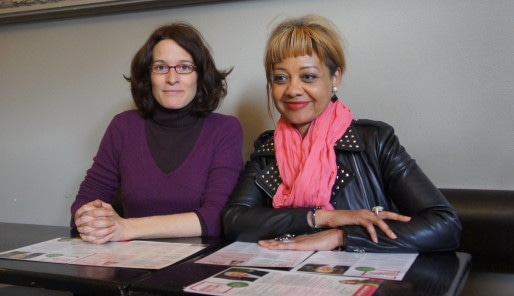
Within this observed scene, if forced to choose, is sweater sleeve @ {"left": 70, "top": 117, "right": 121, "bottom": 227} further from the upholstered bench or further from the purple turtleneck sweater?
the upholstered bench

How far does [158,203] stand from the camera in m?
1.82

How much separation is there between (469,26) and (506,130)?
1.27ft

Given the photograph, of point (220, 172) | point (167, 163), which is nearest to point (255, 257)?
point (220, 172)

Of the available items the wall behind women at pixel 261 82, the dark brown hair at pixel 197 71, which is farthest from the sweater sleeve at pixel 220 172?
the wall behind women at pixel 261 82

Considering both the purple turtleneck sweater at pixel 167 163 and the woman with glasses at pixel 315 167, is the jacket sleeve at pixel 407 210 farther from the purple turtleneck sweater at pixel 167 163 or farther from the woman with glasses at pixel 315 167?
the purple turtleneck sweater at pixel 167 163

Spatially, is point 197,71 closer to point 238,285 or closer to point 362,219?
point 362,219

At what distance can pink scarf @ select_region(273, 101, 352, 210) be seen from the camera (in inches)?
61.6

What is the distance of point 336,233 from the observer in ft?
4.54

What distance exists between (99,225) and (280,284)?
68 cm

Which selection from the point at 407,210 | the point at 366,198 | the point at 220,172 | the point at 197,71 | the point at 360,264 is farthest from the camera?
the point at 197,71

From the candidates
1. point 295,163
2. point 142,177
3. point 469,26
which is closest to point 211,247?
point 295,163

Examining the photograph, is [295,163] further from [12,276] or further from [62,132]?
[62,132]

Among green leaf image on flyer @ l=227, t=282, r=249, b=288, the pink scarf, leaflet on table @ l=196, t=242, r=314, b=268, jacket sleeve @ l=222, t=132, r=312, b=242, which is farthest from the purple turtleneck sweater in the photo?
green leaf image on flyer @ l=227, t=282, r=249, b=288

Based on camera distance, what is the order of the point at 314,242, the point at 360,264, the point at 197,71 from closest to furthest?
the point at 360,264 < the point at 314,242 < the point at 197,71
